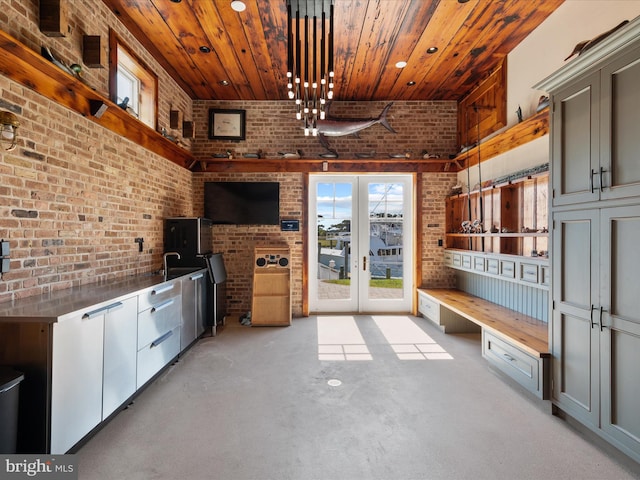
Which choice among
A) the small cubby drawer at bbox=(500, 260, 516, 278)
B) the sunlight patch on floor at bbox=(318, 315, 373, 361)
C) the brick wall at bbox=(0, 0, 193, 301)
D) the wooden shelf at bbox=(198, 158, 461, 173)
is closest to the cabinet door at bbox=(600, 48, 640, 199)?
the small cubby drawer at bbox=(500, 260, 516, 278)

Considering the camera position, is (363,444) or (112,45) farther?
(112,45)

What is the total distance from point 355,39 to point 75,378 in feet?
13.2

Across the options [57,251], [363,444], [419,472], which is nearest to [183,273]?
[57,251]

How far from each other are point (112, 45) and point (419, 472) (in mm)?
4485

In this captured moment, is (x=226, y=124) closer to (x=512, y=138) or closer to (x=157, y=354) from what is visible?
(x=157, y=354)

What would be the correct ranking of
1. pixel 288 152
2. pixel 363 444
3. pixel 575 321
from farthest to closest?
1. pixel 288 152
2. pixel 575 321
3. pixel 363 444

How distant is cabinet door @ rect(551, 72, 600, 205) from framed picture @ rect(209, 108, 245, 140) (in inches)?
172

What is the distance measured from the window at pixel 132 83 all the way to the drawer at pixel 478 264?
4.53 m

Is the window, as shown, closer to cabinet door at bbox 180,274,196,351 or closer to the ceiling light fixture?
the ceiling light fixture

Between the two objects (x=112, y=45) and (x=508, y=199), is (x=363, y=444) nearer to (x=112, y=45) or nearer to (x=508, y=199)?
(x=508, y=199)

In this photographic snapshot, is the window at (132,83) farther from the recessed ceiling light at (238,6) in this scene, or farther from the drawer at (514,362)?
the drawer at (514,362)

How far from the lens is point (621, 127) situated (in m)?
1.92

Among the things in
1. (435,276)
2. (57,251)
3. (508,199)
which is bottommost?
(435,276)

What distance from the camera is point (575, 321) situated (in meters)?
2.25
